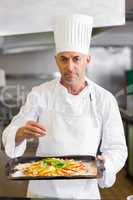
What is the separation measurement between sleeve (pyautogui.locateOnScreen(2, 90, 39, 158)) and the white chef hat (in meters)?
0.19

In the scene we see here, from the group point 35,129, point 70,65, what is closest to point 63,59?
point 70,65

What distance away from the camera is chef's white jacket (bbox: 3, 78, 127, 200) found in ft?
3.05

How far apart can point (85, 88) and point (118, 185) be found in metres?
0.36

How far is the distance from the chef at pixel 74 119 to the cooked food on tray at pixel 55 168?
50 mm

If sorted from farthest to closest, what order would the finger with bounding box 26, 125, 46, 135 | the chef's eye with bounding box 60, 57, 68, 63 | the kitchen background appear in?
1. the kitchen background
2. the chef's eye with bounding box 60, 57, 68, 63
3. the finger with bounding box 26, 125, 46, 135

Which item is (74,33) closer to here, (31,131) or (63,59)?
(63,59)

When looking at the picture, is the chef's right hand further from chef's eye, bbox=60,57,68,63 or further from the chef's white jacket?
chef's eye, bbox=60,57,68,63

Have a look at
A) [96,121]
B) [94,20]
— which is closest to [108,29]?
[94,20]

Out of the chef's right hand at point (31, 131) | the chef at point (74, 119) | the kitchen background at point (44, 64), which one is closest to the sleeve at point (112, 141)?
the chef at point (74, 119)

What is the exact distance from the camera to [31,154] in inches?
40.0

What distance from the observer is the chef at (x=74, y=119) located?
92cm

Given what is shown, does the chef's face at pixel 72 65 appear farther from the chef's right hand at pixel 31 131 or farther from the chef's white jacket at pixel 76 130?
the chef's right hand at pixel 31 131

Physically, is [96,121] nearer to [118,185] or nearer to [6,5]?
[118,185]

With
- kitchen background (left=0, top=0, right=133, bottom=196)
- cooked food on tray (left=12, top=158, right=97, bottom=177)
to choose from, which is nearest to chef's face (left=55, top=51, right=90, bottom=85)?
kitchen background (left=0, top=0, right=133, bottom=196)
